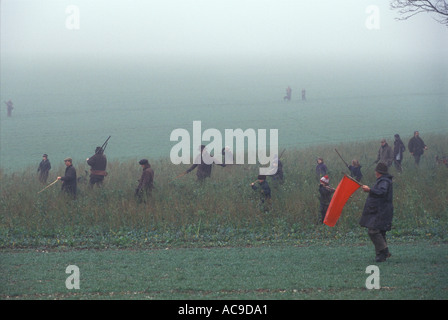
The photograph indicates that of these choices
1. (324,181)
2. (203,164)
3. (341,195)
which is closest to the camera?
(341,195)

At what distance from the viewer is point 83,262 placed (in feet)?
35.0

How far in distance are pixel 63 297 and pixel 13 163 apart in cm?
2694

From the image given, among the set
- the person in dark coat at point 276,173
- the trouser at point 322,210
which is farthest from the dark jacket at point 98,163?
the trouser at point 322,210

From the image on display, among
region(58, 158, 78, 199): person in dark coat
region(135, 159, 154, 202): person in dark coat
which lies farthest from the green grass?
region(58, 158, 78, 199): person in dark coat

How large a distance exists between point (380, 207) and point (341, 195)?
43.7 inches

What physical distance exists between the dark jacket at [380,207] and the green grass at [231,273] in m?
0.76

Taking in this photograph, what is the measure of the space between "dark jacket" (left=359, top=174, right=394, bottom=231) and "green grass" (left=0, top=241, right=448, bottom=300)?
0.76m

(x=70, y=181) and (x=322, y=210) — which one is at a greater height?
(x=70, y=181)

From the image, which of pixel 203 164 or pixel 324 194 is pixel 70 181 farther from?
pixel 324 194

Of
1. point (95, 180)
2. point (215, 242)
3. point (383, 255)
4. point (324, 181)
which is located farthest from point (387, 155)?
point (383, 255)

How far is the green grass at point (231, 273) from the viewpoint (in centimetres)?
817

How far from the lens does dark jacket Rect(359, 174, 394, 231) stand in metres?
9.66

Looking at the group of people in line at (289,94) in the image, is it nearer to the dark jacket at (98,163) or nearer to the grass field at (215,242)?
the grass field at (215,242)

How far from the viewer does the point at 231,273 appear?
9.48m
